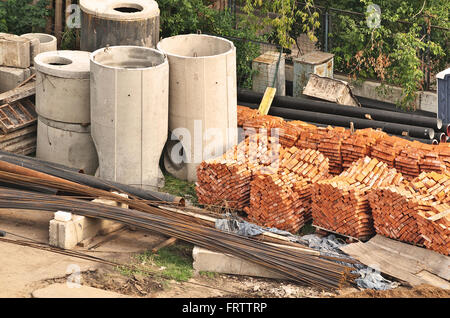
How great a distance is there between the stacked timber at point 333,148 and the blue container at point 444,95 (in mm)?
2573

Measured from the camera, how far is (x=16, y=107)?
699 inches

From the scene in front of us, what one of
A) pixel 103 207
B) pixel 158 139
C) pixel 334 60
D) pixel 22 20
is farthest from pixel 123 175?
pixel 334 60

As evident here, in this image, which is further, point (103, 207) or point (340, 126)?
point (340, 126)

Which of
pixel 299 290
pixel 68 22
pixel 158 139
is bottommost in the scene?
pixel 299 290

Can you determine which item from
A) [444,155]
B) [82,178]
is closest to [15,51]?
[82,178]

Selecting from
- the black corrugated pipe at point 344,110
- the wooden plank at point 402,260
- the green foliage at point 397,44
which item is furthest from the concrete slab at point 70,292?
the green foliage at point 397,44

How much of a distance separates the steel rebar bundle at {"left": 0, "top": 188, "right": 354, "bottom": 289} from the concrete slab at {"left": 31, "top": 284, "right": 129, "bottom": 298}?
173 cm

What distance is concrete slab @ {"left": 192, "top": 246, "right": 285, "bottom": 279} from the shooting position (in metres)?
13.5

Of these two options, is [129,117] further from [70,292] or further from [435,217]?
[435,217]

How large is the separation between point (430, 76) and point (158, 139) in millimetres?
7453

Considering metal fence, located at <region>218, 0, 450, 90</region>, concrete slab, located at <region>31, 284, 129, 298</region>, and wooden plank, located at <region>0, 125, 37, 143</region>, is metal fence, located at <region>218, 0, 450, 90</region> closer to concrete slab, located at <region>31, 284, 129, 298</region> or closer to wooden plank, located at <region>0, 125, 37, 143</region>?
wooden plank, located at <region>0, 125, 37, 143</region>

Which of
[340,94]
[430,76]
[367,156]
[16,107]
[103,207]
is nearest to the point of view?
[103,207]

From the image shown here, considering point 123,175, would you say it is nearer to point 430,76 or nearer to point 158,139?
point 158,139
